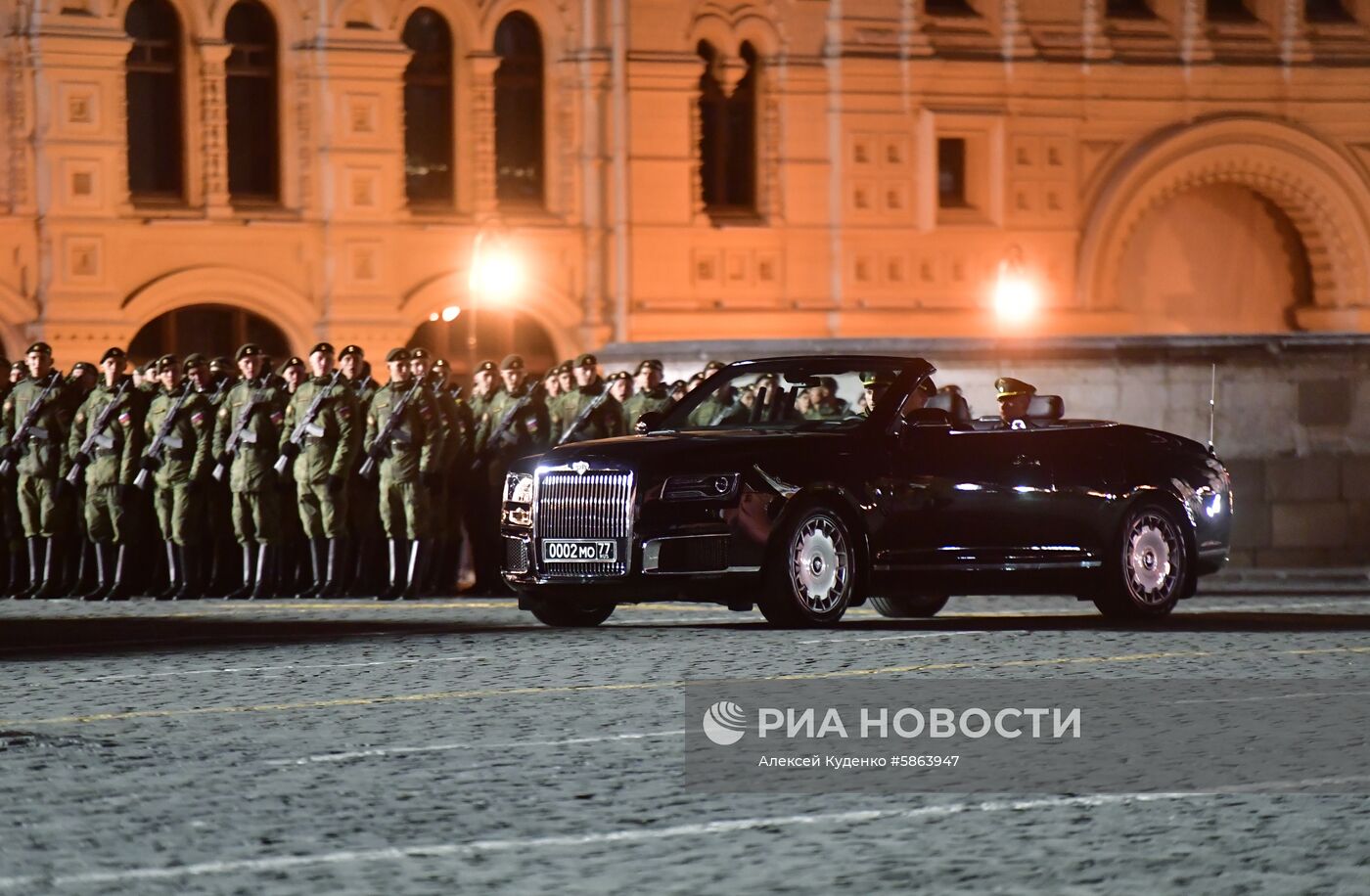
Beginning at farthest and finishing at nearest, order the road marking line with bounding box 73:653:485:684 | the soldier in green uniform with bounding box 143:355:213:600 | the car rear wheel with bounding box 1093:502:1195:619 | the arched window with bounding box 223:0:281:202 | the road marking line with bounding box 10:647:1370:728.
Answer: the arched window with bounding box 223:0:281:202
the soldier in green uniform with bounding box 143:355:213:600
the car rear wheel with bounding box 1093:502:1195:619
the road marking line with bounding box 73:653:485:684
the road marking line with bounding box 10:647:1370:728

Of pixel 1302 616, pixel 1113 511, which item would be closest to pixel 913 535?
pixel 1113 511

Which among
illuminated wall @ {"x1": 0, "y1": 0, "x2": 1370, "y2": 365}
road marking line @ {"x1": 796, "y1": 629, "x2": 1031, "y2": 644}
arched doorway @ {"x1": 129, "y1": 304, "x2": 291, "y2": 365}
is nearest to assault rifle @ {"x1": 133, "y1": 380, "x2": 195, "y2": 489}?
road marking line @ {"x1": 796, "y1": 629, "x2": 1031, "y2": 644}

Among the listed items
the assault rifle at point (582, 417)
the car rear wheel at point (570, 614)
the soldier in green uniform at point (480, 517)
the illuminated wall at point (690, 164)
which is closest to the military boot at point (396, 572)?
the soldier in green uniform at point (480, 517)

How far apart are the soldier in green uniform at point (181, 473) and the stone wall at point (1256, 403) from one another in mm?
6139

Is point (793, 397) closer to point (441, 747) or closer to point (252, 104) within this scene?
point (441, 747)

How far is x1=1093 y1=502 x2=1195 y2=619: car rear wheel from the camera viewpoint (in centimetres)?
1716

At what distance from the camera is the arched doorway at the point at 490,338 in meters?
37.9

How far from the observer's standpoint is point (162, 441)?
2095cm

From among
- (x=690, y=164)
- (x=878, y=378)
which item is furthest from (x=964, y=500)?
(x=690, y=164)

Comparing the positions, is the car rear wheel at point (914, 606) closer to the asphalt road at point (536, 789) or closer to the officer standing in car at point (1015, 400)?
the officer standing in car at point (1015, 400)

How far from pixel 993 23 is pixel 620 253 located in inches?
245

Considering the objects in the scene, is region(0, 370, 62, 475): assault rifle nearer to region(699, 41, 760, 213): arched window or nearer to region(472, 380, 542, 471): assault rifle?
region(472, 380, 542, 471): assault rifle

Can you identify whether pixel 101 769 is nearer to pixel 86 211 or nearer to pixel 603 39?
pixel 86 211

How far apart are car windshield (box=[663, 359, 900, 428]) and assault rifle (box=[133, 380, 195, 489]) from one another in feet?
15.6
